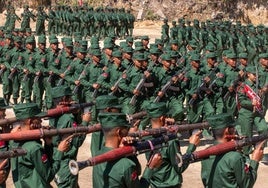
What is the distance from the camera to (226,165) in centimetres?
492

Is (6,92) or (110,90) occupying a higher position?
(110,90)

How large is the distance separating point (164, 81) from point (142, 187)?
5.73 m

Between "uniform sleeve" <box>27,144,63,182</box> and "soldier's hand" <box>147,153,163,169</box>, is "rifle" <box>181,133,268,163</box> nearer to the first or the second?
"soldier's hand" <box>147,153,163,169</box>

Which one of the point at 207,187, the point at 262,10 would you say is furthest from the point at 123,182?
the point at 262,10

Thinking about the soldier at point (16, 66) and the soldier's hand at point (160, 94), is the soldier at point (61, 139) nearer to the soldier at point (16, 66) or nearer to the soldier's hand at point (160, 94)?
the soldier's hand at point (160, 94)

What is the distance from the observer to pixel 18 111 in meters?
5.59

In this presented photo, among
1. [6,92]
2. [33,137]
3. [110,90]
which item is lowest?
[6,92]

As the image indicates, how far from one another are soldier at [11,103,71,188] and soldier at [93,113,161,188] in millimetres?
690

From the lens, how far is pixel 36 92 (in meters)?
13.5

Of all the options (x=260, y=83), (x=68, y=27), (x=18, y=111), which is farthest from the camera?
(x=68, y=27)

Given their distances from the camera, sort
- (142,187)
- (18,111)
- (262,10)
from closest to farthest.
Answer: (142,187) < (18,111) < (262,10)

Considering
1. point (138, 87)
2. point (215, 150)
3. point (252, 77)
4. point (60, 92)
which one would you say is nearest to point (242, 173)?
point (215, 150)

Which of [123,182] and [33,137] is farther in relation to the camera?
[33,137]

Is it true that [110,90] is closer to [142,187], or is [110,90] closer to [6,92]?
[6,92]
